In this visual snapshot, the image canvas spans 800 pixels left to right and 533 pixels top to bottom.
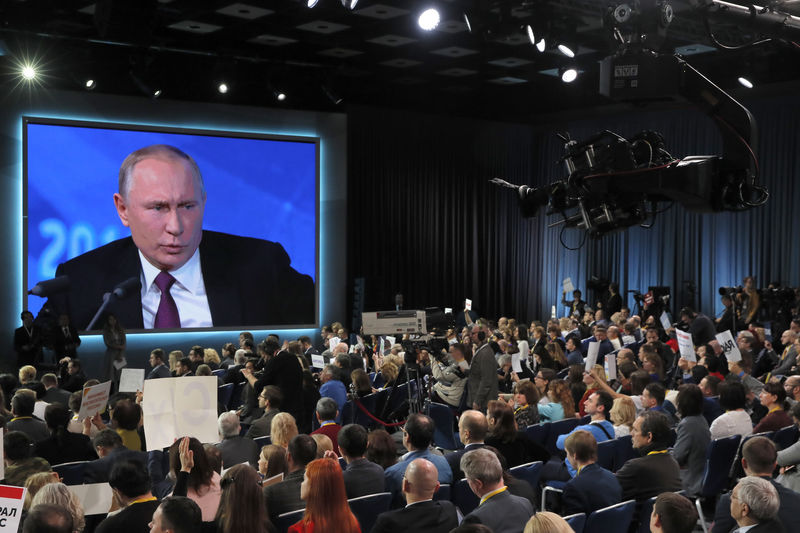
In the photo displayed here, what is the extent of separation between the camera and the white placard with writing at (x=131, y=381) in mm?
8305

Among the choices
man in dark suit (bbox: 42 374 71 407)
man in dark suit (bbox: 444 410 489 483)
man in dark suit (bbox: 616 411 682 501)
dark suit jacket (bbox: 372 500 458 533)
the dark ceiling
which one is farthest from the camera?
the dark ceiling

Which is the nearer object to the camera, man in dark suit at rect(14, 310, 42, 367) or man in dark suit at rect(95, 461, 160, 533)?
man in dark suit at rect(95, 461, 160, 533)

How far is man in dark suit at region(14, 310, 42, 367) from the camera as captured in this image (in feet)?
47.1

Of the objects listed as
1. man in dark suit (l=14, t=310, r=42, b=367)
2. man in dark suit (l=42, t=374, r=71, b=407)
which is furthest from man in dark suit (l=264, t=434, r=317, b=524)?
man in dark suit (l=14, t=310, r=42, b=367)

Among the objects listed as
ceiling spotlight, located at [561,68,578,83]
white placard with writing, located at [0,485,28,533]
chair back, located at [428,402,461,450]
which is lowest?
chair back, located at [428,402,461,450]

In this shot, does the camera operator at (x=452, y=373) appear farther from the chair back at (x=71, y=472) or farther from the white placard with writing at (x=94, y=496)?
the white placard with writing at (x=94, y=496)

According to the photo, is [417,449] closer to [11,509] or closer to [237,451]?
[237,451]

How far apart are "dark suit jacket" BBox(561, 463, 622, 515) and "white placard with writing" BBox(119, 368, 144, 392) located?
4657 mm

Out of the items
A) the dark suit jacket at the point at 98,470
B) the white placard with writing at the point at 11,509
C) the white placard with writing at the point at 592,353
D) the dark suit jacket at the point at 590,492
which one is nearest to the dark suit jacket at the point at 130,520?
the white placard with writing at the point at 11,509

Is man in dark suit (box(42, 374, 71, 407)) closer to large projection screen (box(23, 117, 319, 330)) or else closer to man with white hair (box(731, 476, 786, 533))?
man with white hair (box(731, 476, 786, 533))

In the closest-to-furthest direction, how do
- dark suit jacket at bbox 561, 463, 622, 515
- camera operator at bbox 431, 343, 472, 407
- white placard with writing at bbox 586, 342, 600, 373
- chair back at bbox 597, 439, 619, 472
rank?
dark suit jacket at bbox 561, 463, 622, 515
chair back at bbox 597, 439, 619, 472
camera operator at bbox 431, 343, 472, 407
white placard with writing at bbox 586, 342, 600, 373

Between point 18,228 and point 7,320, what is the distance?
1550mm

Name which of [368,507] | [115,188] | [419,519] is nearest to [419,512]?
[419,519]

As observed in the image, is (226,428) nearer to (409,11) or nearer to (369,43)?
(409,11)
